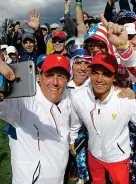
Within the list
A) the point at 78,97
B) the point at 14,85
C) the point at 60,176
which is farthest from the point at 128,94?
the point at 14,85

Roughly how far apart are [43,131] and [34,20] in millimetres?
1945

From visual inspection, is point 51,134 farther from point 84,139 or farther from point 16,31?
point 16,31

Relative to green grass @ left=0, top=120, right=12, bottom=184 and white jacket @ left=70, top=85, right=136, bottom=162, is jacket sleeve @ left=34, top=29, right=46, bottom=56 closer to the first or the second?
white jacket @ left=70, top=85, right=136, bottom=162

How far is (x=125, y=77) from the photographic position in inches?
124

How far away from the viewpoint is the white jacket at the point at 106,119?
3021mm

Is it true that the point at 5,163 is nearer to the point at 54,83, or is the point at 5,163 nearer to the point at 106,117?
the point at 106,117

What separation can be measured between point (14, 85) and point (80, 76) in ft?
6.76

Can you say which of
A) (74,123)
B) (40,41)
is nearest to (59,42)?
(40,41)

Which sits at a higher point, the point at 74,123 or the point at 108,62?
the point at 108,62

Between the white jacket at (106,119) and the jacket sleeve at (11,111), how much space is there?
855mm

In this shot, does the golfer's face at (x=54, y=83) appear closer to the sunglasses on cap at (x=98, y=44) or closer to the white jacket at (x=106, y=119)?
the white jacket at (x=106, y=119)

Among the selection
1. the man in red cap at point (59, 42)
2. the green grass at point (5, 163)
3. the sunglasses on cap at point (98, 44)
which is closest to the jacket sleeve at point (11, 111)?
the sunglasses on cap at point (98, 44)

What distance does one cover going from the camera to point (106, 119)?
3.06 m

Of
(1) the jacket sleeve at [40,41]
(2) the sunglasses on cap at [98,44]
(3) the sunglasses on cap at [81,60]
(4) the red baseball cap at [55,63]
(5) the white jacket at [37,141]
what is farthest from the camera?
(1) the jacket sleeve at [40,41]
